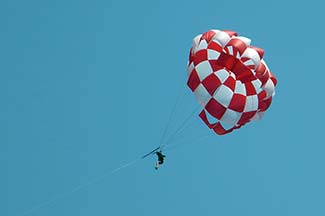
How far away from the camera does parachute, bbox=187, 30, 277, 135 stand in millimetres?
37406

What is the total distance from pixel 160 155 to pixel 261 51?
5613 mm

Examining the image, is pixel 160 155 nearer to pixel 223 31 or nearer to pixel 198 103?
pixel 198 103

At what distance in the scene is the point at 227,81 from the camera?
37.7 metres

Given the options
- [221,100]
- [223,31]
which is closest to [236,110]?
[221,100]

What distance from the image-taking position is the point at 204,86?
124 ft

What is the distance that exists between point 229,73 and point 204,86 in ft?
3.62

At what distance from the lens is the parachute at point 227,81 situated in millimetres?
37406

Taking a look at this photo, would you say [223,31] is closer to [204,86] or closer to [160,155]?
[204,86]

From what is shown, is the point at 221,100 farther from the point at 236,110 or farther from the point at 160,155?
the point at 160,155

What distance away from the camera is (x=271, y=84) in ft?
124

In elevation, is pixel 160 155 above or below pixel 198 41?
below

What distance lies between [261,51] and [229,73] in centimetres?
149

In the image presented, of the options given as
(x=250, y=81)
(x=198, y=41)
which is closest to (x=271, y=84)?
(x=250, y=81)

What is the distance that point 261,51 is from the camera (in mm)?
37469
